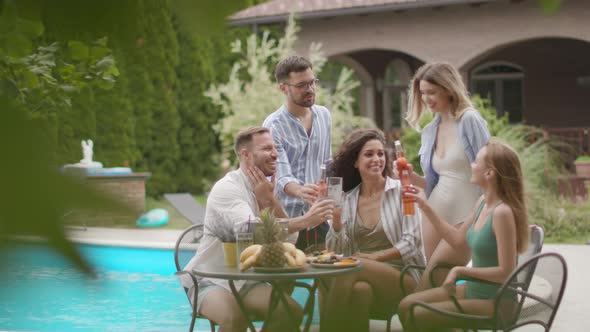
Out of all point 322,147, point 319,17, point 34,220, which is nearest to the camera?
point 34,220

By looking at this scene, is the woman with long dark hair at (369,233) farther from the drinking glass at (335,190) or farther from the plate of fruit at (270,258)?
the plate of fruit at (270,258)

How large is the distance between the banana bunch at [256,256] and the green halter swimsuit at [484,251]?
82 centimetres

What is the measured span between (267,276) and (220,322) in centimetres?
58

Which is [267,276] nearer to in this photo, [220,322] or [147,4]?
[220,322]

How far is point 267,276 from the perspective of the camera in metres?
4.05

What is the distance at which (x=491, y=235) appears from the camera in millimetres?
4113

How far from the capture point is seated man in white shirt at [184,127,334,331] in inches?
177

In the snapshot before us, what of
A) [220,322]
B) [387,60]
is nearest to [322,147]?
[220,322]

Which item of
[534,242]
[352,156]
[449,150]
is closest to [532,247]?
[534,242]

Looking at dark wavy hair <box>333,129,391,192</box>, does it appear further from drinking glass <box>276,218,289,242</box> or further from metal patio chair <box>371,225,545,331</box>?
drinking glass <box>276,218,289,242</box>

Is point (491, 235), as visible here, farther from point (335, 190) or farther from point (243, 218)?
point (243, 218)

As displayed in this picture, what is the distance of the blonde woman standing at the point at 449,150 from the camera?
15.2 feet

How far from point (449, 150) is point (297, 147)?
87 centimetres

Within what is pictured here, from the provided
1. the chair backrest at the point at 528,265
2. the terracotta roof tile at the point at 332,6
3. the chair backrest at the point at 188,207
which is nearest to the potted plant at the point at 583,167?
the terracotta roof tile at the point at 332,6
